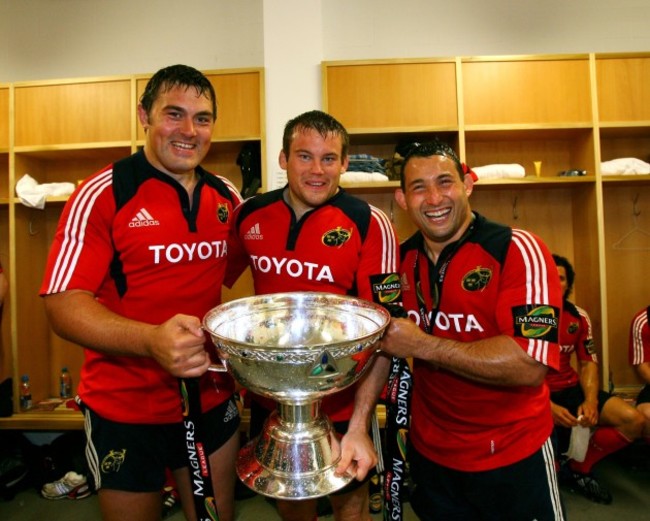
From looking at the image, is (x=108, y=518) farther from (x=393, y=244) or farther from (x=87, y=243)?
(x=393, y=244)

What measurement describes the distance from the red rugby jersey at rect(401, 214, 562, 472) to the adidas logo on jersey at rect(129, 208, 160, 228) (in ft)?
2.61

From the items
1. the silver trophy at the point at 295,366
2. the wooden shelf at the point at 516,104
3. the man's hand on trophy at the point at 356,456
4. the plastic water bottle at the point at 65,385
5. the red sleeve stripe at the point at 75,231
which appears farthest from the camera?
the plastic water bottle at the point at 65,385

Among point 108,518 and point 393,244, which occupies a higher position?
point 393,244

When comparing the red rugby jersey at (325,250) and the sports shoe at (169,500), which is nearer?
the red rugby jersey at (325,250)

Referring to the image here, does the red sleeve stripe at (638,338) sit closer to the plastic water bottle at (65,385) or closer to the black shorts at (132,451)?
the black shorts at (132,451)

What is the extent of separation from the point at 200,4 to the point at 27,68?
146 cm

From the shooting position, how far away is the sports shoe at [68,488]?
2527 millimetres

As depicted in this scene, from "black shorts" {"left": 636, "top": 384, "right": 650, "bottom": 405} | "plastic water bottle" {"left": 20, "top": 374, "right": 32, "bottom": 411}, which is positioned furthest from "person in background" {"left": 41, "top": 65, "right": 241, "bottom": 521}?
"black shorts" {"left": 636, "top": 384, "right": 650, "bottom": 405}

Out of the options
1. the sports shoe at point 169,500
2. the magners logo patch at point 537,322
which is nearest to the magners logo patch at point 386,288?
the magners logo patch at point 537,322

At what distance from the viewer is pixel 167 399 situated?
1.24m

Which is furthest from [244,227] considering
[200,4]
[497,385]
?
[200,4]

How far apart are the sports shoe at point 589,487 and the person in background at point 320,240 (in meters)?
1.65

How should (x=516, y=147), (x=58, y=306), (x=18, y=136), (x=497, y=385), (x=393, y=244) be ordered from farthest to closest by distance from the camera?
(x=516, y=147)
(x=18, y=136)
(x=393, y=244)
(x=497, y=385)
(x=58, y=306)

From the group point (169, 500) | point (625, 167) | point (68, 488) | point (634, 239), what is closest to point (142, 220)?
point (169, 500)
